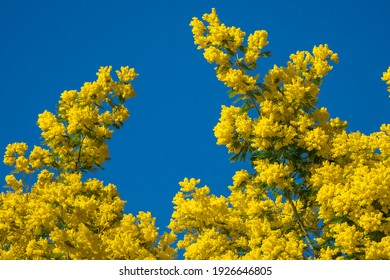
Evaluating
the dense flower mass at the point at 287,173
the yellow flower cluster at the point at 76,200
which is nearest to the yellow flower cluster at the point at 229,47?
the dense flower mass at the point at 287,173

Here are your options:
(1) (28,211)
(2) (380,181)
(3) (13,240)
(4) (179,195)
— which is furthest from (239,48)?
(3) (13,240)

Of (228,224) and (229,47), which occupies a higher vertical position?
(229,47)

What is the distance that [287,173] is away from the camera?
48.3ft

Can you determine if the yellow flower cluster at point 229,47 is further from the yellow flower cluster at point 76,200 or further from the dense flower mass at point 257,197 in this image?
the yellow flower cluster at point 76,200

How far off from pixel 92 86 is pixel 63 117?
1212mm

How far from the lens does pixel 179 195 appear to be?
51.7 feet

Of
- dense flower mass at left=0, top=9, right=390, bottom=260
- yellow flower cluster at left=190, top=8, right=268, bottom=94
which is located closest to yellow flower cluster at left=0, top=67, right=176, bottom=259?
dense flower mass at left=0, top=9, right=390, bottom=260

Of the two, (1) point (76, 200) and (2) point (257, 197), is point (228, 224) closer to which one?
(2) point (257, 197)

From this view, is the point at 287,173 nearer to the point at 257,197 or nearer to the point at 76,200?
the point at 257,197

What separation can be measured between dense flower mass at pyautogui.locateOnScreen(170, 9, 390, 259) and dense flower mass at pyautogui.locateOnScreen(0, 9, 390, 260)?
1.0 inches

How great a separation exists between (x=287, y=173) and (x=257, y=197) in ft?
4.98

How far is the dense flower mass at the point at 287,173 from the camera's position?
13.4 metres

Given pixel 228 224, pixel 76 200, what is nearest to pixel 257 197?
pixel 228 224

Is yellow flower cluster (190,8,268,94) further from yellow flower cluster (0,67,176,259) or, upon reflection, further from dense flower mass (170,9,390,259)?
yellow flower cluster (0,67,176,259)
